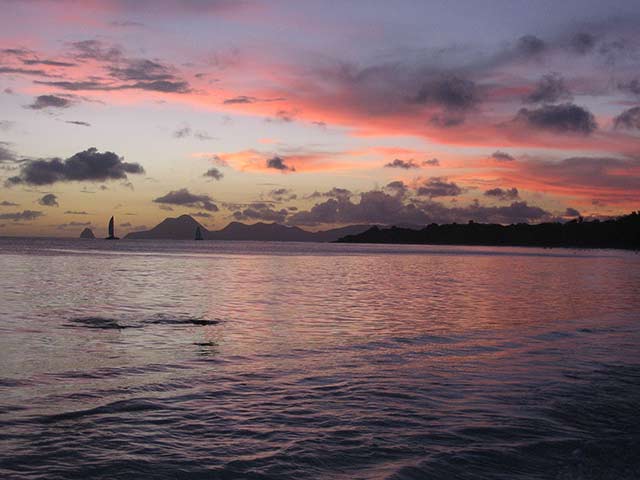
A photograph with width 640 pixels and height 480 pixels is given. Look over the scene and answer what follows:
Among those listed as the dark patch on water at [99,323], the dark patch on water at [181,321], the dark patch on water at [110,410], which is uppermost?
the dark patch on water at [110,410]

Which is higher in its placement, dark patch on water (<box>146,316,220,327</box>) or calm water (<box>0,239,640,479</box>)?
calm water (<box>0,239,640,479</box>)

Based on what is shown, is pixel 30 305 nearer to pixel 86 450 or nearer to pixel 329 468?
pixel 86 450

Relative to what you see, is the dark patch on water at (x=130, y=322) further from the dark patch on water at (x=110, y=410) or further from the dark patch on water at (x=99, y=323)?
the dark patch on water at (x=110, y=410)

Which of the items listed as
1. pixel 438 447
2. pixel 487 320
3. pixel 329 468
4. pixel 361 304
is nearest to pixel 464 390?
pixel 438 447

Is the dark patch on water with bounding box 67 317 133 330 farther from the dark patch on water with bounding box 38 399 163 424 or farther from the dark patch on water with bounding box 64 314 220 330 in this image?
the dark patch on water with bounding box 38 399 163 424

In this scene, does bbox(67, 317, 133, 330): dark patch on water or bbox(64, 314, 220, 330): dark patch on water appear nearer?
Answer: bbox(67, 317, 133, 330): dark patch on water

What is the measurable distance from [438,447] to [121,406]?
7.36 meters

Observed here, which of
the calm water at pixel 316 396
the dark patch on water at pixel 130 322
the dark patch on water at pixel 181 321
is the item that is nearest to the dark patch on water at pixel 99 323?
the dark patch on water at pixel 130 322

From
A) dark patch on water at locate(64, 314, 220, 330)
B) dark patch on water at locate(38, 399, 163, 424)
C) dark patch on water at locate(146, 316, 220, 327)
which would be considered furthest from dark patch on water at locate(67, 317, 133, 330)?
dark patch on water at locate(38, 399, 163, 424)

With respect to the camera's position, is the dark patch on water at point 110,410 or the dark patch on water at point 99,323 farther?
the dark patch on water at point 99,323

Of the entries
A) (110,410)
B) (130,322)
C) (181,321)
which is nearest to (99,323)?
(130,322)

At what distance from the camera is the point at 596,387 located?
15742mm

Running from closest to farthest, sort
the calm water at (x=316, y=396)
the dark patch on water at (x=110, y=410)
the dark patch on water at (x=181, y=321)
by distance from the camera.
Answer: the calm water at (x=316, y=396) < the dark patch on water at (x=110, y=410) < the dark patch on water at (x=181, y=321)

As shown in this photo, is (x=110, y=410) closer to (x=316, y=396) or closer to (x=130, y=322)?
(x=316, y=396)
